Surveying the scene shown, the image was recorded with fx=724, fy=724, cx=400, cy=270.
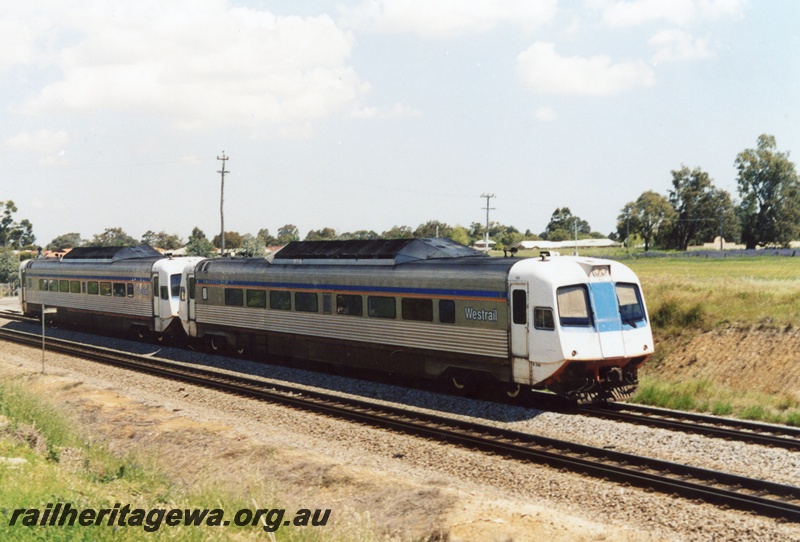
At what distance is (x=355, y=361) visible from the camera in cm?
1958

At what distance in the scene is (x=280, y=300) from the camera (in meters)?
22.3

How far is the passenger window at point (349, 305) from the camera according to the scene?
19.4 m

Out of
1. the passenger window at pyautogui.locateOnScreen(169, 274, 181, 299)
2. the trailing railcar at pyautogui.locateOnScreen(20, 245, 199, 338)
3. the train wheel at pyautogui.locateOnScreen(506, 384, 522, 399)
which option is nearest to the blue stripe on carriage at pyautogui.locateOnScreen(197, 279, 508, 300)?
the train wheel at pyautogui.locateOnScreen(506, 384, 522, 399)

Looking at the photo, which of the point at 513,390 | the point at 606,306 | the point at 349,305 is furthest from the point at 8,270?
the point at 606,306

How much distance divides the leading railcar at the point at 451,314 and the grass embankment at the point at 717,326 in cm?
204

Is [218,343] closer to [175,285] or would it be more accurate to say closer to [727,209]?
[175,285]

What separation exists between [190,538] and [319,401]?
1005cm

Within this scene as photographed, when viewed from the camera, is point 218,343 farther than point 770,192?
No

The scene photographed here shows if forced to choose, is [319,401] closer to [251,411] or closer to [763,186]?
[251,411]

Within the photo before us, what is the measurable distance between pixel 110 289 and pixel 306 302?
13708 millimetres

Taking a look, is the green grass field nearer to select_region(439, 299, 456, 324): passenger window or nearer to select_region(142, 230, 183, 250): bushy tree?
select_region(439, 299, 456, 324): passenger window

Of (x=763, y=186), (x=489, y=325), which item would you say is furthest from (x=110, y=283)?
(x=763, y=186)

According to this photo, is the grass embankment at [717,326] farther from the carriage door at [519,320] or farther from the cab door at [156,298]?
the cab door at [156,298]

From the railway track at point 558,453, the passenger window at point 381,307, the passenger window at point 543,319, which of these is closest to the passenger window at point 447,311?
the passenger window at point 381,307
